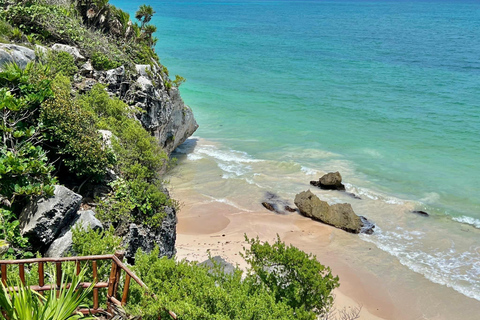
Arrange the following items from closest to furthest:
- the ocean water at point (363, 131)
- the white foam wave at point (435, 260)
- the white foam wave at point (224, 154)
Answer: the white foam wave at point (435, 260)
the ocean water at point (363, 131)
the white foam wave at point (224, 154)

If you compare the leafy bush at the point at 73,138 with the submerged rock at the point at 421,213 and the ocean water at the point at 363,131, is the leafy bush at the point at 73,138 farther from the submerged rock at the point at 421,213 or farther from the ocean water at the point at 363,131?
the submerged rock at the point at 421,213

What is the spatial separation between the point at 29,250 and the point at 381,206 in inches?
558

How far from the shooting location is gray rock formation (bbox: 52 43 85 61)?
44.0ft

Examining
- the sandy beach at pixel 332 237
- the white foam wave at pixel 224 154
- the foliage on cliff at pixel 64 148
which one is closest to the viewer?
the foliage on cliff at pixel 64 148

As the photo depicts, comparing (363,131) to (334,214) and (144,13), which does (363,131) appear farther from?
(144,13)

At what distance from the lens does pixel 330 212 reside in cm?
1571

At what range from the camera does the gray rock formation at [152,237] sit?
8781 mm

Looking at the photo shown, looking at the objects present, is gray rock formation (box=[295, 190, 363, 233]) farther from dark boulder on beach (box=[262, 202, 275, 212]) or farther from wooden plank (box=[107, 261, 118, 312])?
wooden plank (box=[107, 261, 118, 312])

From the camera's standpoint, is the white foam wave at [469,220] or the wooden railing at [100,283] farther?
the white foam wave at [469,220]

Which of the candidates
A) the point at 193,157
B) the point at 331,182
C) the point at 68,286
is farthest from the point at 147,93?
the point at 68,286

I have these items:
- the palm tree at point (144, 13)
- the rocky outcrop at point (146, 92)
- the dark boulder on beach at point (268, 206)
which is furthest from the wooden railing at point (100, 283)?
the palm tree at point (144, 13)

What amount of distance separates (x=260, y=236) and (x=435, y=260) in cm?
611

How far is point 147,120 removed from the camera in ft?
48.5

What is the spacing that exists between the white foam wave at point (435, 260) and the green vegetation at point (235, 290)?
302 inches
